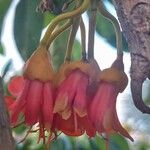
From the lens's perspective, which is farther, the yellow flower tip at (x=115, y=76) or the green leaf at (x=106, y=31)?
the green leaf at (x=106, y=31)

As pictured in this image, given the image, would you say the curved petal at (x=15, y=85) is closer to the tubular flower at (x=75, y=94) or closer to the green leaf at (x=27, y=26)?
the tubular flower at (x=75, y=94)

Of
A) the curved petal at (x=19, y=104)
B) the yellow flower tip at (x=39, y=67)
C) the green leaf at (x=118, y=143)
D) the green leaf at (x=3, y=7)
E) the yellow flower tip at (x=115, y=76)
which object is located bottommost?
the green leaf at (x=118, y=143)

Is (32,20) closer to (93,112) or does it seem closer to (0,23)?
(0,23)

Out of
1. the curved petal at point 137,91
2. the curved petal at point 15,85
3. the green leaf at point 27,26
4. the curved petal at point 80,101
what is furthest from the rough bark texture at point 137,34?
the green leaf at point 27,26

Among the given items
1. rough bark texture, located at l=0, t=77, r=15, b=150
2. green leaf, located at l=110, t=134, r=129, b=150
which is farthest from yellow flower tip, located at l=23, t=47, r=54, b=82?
green leaf, located at l=110, t=134, r=129, b=150

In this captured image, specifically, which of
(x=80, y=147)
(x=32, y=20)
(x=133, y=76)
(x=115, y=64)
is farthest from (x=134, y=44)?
(x=80, y=147)

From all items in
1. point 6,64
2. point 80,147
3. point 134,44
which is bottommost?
point 80,147

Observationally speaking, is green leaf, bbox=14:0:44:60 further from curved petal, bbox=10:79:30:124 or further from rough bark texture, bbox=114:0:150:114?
A: rough bark texture, bbox=114:0:150:114
